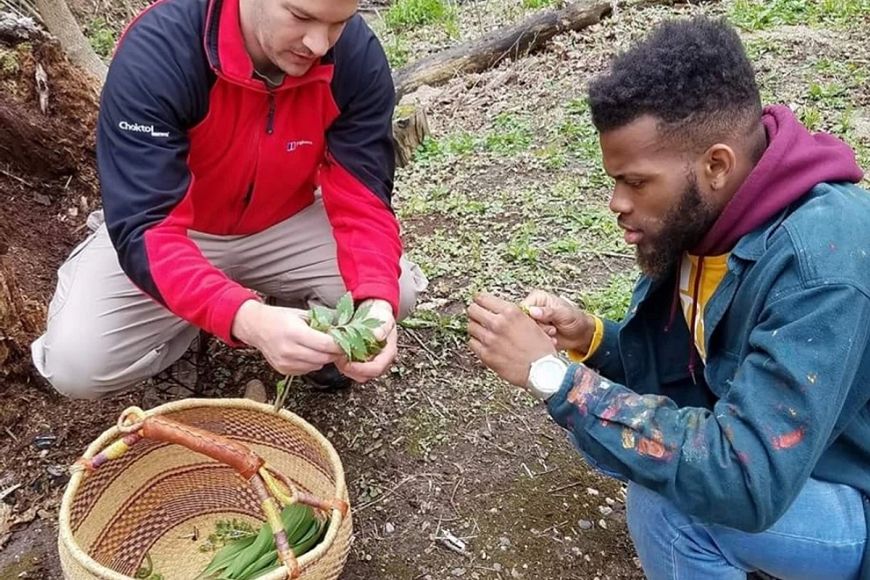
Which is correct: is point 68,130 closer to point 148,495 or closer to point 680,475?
point 148,495

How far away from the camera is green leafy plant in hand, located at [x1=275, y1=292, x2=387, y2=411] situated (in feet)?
7.20

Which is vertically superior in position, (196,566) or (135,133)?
(135,133)

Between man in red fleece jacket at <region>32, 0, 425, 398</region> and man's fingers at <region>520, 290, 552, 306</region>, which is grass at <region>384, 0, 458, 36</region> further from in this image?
man's fingers at <region>520, 290, 552, 306</region>

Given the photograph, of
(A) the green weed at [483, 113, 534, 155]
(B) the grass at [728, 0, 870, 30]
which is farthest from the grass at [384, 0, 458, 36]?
(A) the green weed at [483, 113, 534, 155]

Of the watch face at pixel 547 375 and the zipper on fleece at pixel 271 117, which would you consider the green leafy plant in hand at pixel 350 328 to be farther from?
the zipper on fleece at pixel 271 117

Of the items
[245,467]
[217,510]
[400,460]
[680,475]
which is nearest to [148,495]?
[217,510]

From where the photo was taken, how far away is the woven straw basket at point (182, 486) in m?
2.37

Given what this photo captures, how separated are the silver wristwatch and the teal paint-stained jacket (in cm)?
3

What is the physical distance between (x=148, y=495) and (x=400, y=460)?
0.80 metres

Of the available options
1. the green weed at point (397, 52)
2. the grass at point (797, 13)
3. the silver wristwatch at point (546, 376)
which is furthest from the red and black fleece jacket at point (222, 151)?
the grass at point (797, 13)

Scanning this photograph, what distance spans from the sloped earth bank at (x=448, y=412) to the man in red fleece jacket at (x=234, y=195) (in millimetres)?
337

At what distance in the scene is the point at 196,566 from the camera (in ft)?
8.45

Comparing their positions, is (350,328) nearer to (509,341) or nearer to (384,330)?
(384,330)

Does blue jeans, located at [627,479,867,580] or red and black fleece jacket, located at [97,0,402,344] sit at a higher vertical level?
red and black fleece jacket, located at [97,0,402,344]
